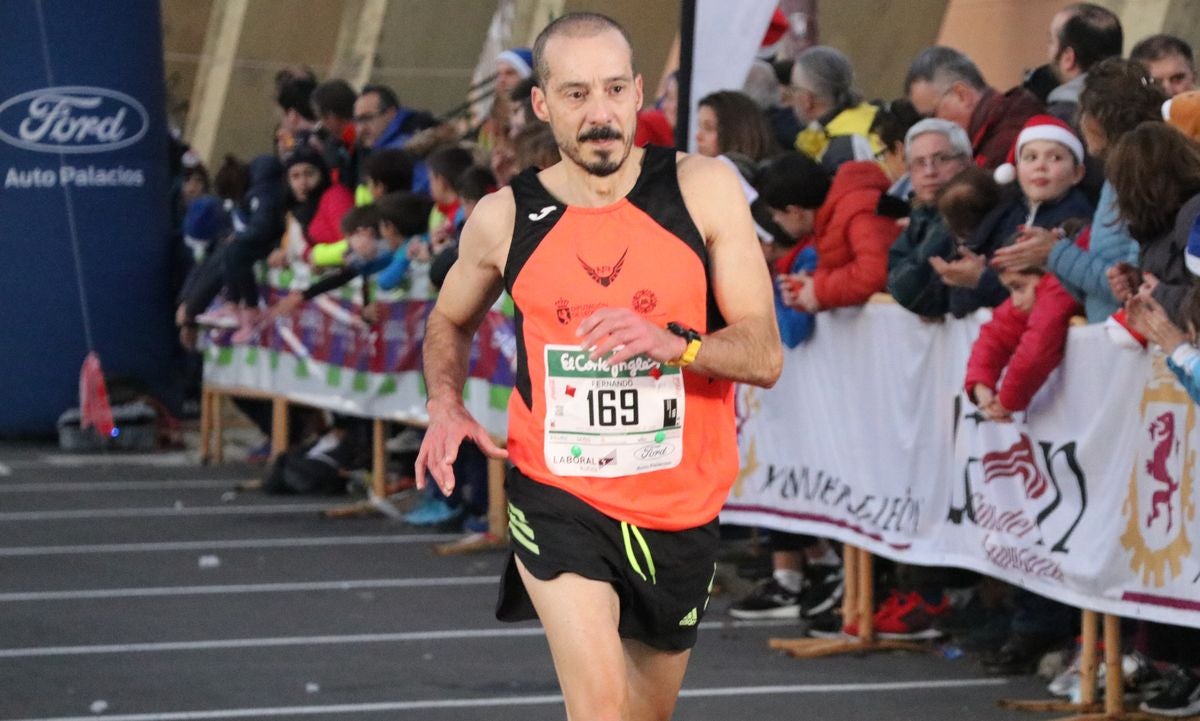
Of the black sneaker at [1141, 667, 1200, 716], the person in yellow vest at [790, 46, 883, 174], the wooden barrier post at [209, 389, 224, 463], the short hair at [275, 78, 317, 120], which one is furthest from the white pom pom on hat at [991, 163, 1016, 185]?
the wooden barrier post at [209, 389, 224, 463]

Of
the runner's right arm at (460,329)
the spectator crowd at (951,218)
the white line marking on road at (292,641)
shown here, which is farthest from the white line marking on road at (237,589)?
the runner's right arm at (460,329)

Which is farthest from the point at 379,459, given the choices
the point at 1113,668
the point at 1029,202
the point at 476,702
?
the point at 1113,668

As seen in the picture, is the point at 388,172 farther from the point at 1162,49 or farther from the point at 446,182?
the point at 1162,49

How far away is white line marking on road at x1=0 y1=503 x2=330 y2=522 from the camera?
13.5 meters

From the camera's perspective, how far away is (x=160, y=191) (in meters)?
17.9

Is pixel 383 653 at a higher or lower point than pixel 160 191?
lower

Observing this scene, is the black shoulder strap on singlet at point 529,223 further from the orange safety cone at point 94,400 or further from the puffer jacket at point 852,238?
the orange safety cone at point 94,400

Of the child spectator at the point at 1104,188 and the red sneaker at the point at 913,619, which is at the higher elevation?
the child spectator at the point at 1104,188

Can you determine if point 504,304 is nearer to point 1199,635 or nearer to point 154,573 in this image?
point 154,573

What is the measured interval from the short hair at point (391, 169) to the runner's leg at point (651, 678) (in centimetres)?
802

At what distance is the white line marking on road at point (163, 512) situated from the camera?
1352 centimetres

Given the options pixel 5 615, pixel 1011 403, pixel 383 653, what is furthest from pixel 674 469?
pixel 5 615

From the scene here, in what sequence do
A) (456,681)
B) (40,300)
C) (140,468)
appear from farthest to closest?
1. (40,300)
2. (140,468)
3. (456,681)

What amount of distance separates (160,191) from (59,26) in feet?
5.17
